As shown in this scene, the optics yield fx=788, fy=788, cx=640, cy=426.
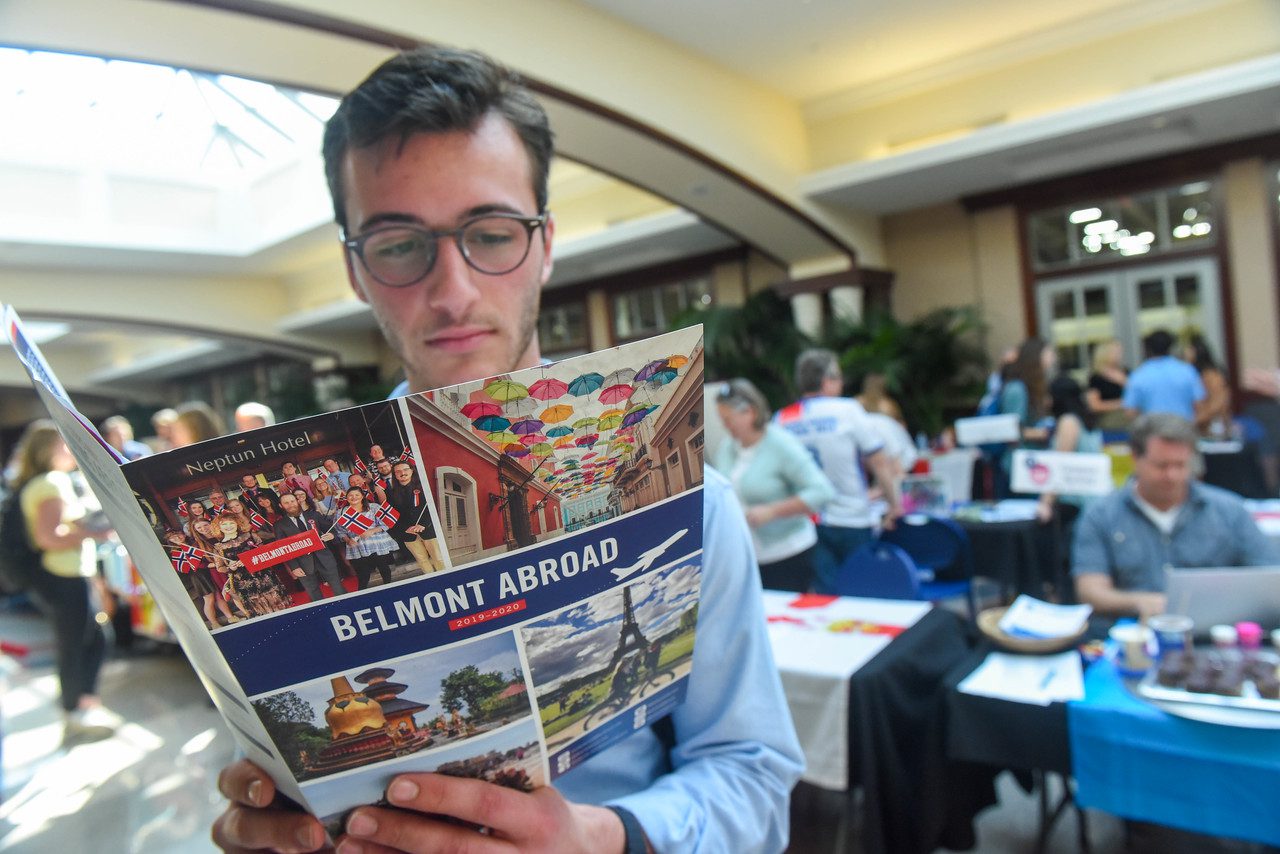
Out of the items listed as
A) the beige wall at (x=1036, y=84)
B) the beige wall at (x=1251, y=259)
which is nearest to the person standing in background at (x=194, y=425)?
the beige wall at (x=1036, y=84)

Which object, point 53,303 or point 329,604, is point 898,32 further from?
point 53,303

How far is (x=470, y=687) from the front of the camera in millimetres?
536

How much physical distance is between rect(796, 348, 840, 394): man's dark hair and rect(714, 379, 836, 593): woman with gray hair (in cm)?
67

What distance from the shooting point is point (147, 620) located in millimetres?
5781

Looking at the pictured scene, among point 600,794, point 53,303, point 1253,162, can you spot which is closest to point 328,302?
point 53,303

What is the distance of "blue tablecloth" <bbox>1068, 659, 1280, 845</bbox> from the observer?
63.1 inches

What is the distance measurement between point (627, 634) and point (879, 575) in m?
2.98

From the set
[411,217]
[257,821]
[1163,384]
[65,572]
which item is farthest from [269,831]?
[1163,384]

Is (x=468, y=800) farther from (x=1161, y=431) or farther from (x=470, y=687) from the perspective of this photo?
(x=1161, y=431)

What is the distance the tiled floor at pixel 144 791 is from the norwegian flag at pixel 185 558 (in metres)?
2.60

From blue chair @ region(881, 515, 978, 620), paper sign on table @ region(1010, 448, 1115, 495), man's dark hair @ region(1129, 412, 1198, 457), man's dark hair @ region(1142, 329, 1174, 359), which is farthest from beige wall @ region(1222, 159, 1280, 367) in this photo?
man's dark hair @ region(1129, 412, 1198, 457)

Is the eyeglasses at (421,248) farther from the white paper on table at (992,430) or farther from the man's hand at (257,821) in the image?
the white paper on table at (992,430)

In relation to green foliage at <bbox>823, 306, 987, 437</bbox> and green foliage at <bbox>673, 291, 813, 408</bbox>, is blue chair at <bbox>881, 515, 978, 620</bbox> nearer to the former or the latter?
green foliage at <bbox>823, 306, 987, 437</bbox>

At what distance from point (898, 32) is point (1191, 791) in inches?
245
